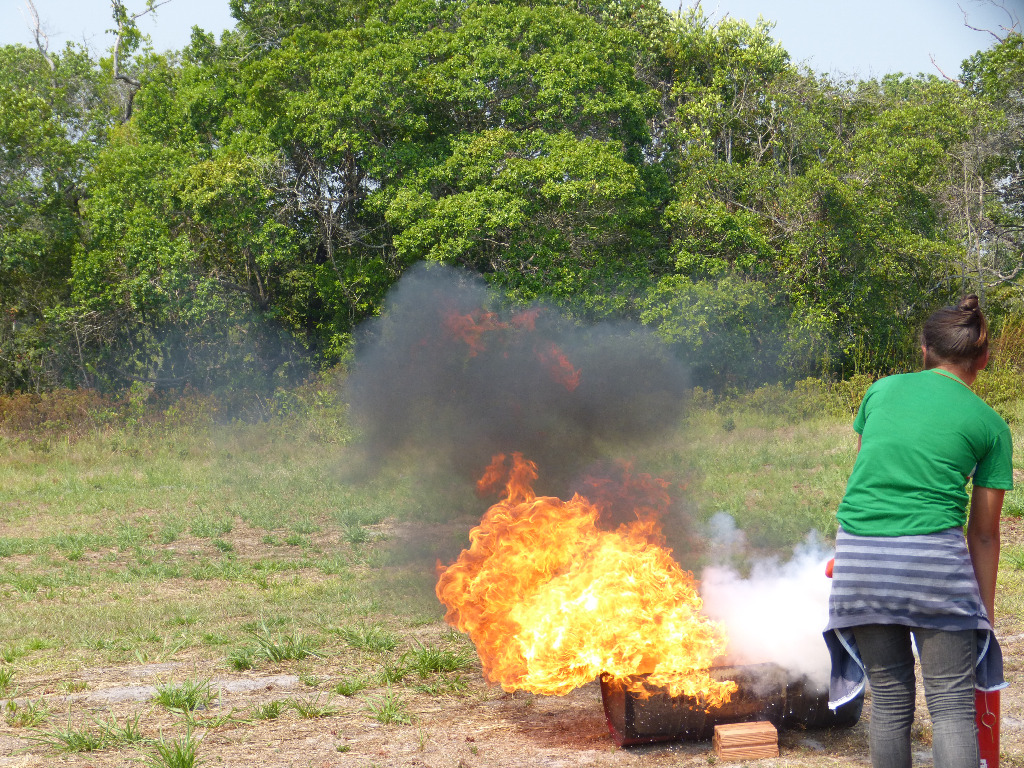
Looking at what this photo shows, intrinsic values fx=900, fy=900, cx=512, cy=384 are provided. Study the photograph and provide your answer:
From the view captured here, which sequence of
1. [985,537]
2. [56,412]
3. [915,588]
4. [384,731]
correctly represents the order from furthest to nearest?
1. [56,412]
2. [384,731]
3. [985,537]
4. [915,588]

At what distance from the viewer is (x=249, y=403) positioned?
21.9m

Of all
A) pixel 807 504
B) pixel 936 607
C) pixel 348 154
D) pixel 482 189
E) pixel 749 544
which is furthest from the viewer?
pixel 348 154

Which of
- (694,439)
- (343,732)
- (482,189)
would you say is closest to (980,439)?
(343,732)

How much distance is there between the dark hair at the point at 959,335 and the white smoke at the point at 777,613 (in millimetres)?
1907

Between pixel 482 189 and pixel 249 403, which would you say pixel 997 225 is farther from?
pixel 249 403

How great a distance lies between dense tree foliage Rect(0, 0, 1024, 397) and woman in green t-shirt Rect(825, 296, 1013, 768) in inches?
646

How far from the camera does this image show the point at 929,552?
9.84ft

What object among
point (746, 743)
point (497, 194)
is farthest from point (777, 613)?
point (497, 194)

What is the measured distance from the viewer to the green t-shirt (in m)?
3.04

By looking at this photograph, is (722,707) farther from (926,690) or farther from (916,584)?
(916,584)

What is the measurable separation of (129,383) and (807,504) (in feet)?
56.7

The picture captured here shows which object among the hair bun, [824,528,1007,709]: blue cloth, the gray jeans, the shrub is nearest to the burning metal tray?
the gray jeans

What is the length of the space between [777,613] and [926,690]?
1739mm

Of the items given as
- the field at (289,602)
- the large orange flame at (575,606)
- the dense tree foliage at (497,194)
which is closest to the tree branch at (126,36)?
the dense tree foliage at (497,194)
